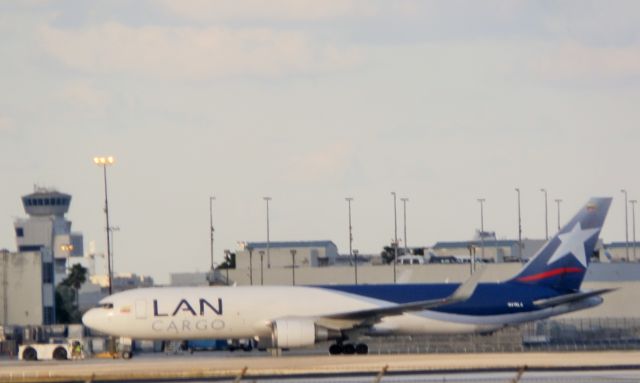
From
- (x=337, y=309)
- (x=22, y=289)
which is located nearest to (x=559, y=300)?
(x=337, y=309)

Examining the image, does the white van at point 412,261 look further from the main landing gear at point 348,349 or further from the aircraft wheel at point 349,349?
the aircraft wheel at point 349,349

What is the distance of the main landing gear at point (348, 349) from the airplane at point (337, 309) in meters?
0.05

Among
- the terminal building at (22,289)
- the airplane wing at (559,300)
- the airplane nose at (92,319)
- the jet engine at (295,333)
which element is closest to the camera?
the jet engine at (295,333)

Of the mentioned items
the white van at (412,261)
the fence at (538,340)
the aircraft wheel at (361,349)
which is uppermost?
the white van at (412,261)

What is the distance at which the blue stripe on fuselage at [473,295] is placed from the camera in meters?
72.0

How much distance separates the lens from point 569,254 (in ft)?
248

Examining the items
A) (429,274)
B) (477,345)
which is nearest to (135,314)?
(477,345)

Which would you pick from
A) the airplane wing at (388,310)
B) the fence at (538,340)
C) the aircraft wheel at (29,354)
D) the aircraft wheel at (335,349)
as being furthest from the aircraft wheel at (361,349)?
the aircraft wheel at (29,354)

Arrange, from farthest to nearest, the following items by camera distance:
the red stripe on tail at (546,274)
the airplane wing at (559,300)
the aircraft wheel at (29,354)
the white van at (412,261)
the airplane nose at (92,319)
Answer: the white van at (412,261) < the red stripe on tail at (546,274) < the aircraft wheel at (29,354) < the airplane wing at (559,300) < the airplane nose at (92,319)

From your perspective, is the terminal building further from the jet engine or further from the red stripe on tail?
the red stripe on tail

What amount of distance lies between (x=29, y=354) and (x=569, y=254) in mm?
27143

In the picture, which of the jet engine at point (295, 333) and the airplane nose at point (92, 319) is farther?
the airplane nose at point (92, 319)

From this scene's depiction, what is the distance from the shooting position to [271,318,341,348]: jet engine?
225 ft

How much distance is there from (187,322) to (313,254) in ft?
338
